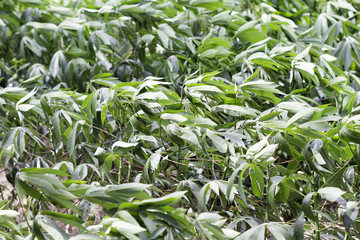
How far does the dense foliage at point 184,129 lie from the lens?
731mm

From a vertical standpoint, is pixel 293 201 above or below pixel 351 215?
below

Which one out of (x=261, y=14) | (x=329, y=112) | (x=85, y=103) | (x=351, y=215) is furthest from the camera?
(x=261, y=14)

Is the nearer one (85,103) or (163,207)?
(163,207)

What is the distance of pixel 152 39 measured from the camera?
4.78ft

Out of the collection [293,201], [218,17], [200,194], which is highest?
[218,17]

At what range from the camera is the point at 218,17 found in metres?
1.48

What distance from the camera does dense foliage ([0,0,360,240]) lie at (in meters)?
0.73

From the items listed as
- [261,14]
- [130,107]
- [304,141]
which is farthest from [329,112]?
[261,14]

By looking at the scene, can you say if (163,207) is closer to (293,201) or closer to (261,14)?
(293,201)

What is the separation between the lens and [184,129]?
0.86 meters

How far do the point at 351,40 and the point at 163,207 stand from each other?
1140 millimetres

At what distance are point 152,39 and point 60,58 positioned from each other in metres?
0.38

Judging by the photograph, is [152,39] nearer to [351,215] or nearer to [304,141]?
[304,141]

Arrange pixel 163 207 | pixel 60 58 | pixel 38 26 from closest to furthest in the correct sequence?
1. pixel 163 207
2. pixel 60 58
3. pixel 38 26
